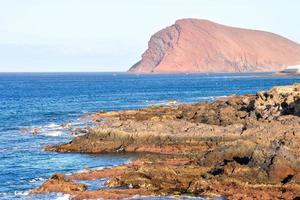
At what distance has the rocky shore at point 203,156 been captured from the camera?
34219 millimetres

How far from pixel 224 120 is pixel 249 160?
19.9m

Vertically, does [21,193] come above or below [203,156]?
below

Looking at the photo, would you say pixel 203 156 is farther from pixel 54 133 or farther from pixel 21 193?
pixel 54 133

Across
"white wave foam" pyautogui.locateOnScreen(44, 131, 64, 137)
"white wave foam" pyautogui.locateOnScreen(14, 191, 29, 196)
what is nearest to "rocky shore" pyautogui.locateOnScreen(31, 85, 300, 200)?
"white wave foam" pyautogui.locateOnScreen(14, 191, 29, 196)

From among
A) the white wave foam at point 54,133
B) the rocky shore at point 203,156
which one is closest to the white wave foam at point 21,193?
the rocky shore at point 203,156

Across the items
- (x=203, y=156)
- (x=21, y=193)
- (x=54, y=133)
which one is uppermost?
(x=203, y=156)

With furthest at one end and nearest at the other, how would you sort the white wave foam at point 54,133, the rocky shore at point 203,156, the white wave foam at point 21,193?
1. the white wave foam at point 54,133
2. the white wave foam at point 21,193
3. the rocky shore at point 203,156

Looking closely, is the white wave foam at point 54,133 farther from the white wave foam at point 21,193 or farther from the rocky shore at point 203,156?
the white wave foam at point 21,193

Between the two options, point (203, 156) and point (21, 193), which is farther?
point (203, 156)

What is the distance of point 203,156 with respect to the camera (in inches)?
1646

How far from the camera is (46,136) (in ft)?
210

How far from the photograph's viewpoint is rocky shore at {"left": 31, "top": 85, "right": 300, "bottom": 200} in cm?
3422

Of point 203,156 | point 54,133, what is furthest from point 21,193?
point 54,133

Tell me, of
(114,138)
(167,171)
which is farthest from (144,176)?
(114,138)
